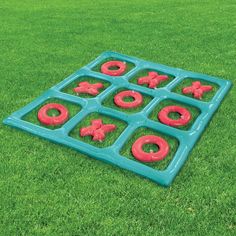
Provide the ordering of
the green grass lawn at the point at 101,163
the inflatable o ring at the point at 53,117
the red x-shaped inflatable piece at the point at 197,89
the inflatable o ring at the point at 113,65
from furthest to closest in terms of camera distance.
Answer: the inflatable o ring at the point at 113,65 < the red x-shaped inflatable piece at the point at 197,89 < the inflatable o ring at the point at 53,117 < the green grass lawn at the point at 101,163

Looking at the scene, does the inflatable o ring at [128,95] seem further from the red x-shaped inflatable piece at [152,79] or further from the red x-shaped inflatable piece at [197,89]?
the red x-shaped inflatable piece at [197,89]

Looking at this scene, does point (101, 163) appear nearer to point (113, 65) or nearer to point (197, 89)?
point (197, 89)

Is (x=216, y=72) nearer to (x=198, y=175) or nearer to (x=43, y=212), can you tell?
(x=198, y=175)

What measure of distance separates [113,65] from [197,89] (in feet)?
3.75

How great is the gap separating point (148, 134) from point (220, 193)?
98 cm

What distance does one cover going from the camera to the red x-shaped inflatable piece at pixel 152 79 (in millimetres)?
4945

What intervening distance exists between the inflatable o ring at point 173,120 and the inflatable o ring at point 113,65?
98cm

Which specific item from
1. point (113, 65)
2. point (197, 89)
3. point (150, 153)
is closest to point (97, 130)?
point (150, 153)

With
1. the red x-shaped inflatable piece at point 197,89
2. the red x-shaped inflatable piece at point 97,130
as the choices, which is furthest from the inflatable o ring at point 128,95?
the red x-shaped inflatable piece at point 197,89

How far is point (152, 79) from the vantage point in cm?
502

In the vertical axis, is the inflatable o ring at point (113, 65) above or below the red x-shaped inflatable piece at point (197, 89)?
below

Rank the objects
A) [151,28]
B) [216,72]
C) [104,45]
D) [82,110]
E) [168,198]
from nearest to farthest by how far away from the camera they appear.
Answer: [168,198]
[82,110]
[216,72]
[104,45]
[151,28]

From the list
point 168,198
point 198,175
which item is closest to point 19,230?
point 168,198

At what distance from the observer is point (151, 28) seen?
644cm
